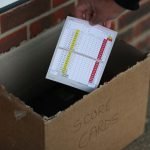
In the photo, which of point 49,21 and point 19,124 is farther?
point 49,21

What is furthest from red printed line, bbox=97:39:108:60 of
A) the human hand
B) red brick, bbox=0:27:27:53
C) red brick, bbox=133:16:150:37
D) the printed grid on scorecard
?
red brick, bbox=133:16:150:37

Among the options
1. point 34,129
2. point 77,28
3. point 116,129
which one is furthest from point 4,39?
point 116,129

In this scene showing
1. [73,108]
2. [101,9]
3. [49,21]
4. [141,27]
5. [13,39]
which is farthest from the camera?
[141,27]

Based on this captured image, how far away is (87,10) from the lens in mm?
1816

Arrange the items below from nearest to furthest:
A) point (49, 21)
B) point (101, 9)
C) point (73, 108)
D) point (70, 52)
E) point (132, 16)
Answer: point (101, 9), point (73, 108), point (70, 52), point (49, 21), point (132, 16)

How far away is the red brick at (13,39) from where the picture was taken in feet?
6.93

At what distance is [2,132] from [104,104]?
40cm

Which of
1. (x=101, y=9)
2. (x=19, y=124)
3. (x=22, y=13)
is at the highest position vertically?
(x=101, y=9)

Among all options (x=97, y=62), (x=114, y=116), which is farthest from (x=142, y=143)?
(x=97, y=62)

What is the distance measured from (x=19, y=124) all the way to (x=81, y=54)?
35 centimetres

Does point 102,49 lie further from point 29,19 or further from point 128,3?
point 128,3

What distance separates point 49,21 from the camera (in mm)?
2252

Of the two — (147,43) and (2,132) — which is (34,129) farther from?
(147,43)

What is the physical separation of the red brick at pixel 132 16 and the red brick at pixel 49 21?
39cm
